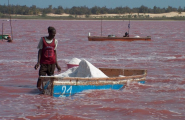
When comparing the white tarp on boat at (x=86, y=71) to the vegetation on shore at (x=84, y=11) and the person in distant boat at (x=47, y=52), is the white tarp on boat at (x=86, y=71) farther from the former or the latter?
the vegetation on shore at (x=84, y=11)

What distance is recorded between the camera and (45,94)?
33.1ft

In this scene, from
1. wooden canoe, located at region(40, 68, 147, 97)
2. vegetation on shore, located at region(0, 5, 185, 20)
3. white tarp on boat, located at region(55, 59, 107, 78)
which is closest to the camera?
wooden canoe, located at region(40, 68, 147, 97)

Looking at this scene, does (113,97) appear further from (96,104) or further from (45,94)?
(45,94)

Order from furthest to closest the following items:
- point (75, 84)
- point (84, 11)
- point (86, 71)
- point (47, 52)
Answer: point (84, 11)
point (86, 71)
point (75, 84)
point (47, 52)

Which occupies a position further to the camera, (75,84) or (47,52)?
(75,84)

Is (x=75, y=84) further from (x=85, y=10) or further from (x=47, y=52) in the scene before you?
(x=85, y=10)

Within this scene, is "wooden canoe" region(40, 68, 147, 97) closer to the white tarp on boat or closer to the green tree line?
the white tarp on boat

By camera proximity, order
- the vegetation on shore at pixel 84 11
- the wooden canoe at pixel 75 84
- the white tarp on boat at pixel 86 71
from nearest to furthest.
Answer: the wooden canoe at pixel 75 84 < the white tarp on boat at pixel 86 71 < the vegetation on shore at pixel 84 11

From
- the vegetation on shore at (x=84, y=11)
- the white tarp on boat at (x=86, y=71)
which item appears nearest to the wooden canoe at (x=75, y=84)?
the white tarp on boat at (x=86, y=71)

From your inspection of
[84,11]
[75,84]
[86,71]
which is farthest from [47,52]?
[84,11]

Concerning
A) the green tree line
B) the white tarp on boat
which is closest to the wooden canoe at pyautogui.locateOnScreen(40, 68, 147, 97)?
the white tarp on boat

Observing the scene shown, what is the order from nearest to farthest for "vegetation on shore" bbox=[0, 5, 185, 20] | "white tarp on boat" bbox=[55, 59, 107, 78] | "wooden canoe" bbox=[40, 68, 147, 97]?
"wooden canoe" bbox=[40, 68, 147, 97] → "white tarp on boat" bbox=[55, 59, 107, 78] → "vegetation on shore" bbox=[0, 5, 185, 20]

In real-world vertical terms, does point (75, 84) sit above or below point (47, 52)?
below

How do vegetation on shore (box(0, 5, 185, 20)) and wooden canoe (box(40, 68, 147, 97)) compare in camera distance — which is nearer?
wooden canoe (box(40, 68, 147, 97))
